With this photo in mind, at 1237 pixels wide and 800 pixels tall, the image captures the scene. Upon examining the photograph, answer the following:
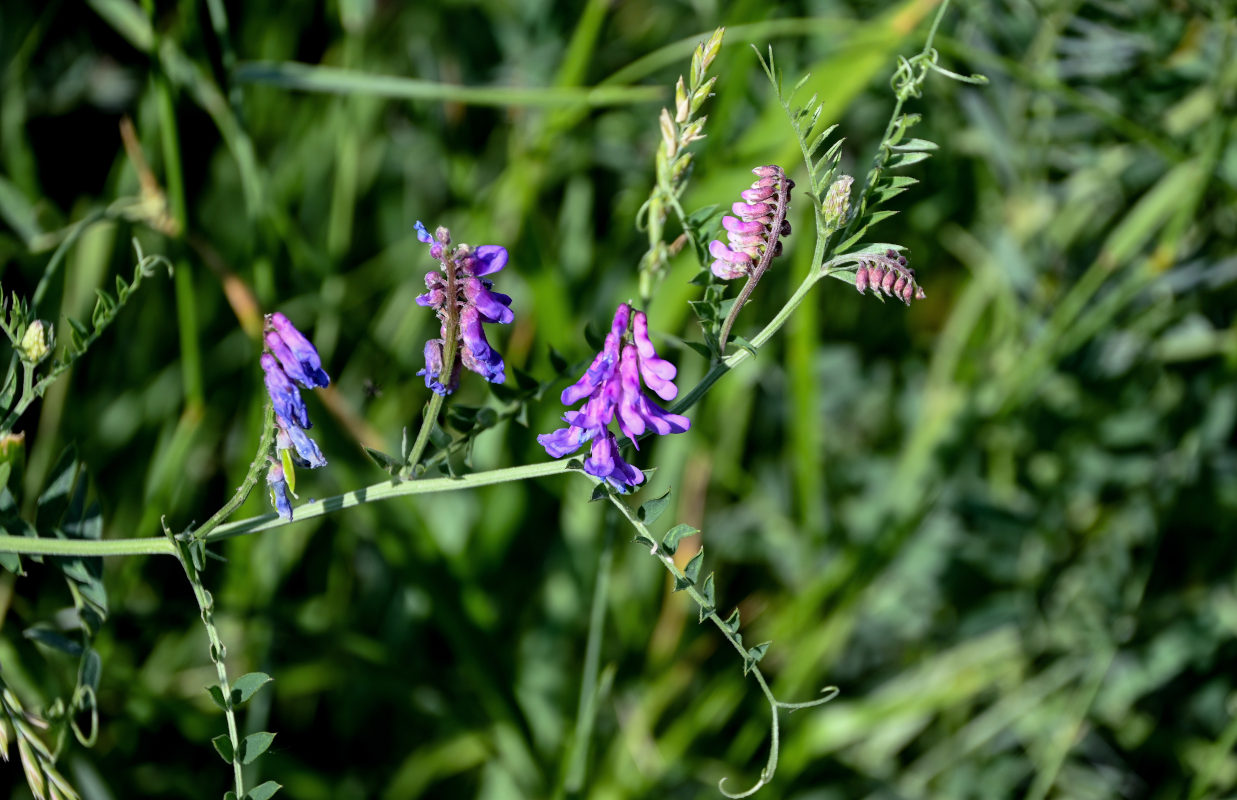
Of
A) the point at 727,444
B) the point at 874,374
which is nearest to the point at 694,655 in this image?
the point at 727,444

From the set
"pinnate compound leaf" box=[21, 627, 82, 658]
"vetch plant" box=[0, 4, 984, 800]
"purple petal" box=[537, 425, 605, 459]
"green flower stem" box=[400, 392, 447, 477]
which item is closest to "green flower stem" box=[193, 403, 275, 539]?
"vetch plant" box=[0, 4, 984, 800]

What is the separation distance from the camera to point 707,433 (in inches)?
76.9

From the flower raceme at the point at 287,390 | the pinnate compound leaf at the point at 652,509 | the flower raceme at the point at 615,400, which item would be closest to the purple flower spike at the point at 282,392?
the flower raceme at the point at 287,390

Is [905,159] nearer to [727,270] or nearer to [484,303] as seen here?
[727,270]

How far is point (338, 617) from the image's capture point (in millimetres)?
1850

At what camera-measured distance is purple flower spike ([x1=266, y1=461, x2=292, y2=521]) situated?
862 mm

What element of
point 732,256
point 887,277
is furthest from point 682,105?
point 887,277

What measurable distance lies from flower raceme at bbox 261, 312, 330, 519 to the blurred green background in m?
0.68

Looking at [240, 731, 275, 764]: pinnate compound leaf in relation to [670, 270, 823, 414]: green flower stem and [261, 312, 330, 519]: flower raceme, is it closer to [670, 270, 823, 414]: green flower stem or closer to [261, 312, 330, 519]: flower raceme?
[261, 312, 330, 519]: flower raceme

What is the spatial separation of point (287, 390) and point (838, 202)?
0.49m

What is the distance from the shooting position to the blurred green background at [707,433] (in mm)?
1680

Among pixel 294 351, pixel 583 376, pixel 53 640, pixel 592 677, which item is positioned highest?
pixel 294 351

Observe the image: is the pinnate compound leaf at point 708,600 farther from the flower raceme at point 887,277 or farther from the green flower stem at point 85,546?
the green flower stem at point 85,546

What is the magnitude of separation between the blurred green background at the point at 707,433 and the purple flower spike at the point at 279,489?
670mm
